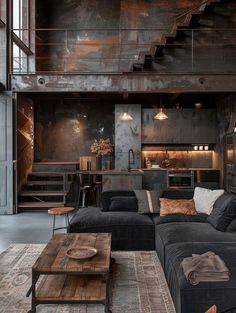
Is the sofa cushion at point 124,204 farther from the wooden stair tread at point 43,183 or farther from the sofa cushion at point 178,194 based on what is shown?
the wooden stair tread at point 43,183

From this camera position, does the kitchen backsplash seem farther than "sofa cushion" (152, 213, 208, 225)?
Yes

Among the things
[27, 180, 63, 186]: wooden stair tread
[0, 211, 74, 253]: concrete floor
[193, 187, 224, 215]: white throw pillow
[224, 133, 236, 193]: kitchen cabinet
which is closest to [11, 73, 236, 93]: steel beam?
[224, 133, 236, 193]: kitchen cabinet

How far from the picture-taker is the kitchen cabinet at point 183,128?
984cm

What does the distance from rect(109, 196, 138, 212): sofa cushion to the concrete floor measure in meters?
1.16

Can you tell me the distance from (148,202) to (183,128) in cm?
501

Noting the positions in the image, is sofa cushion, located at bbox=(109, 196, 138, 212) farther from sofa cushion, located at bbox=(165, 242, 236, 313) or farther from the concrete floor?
sofa cushion, located at bbox=(165, 242, 236, 313)

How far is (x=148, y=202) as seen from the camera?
528 centimetres

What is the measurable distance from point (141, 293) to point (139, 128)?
673 centimetres

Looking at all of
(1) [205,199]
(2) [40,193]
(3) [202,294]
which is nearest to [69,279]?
(3) [202,294]

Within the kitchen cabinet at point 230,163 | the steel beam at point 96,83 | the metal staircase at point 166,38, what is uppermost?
the metal staircase at point 166,38

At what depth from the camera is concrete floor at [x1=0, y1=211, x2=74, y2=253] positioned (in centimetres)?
536

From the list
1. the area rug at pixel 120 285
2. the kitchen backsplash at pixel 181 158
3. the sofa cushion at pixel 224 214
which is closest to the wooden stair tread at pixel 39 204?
the kitchen backsplash at pixel 181 158

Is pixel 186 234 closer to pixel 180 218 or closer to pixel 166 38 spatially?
pixel 180 218

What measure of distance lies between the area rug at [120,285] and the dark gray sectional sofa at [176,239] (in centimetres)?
18
